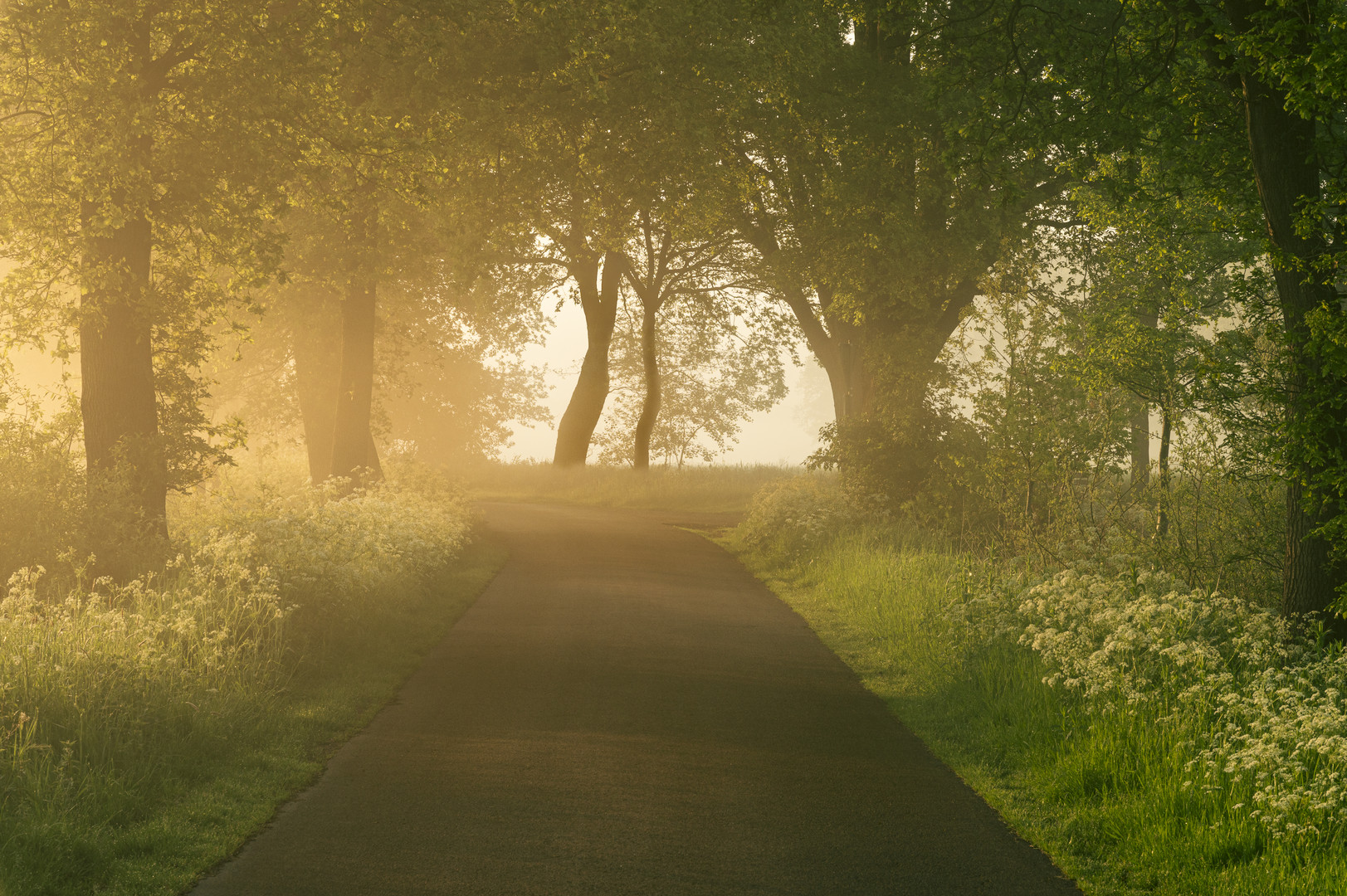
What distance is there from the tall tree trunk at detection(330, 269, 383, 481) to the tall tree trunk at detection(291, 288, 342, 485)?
549 centimetres

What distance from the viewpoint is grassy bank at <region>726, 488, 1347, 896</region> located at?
5527mm

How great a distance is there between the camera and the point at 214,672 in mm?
8328

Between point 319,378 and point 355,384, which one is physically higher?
point 319,378

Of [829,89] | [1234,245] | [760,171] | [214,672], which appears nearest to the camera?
[214,672]

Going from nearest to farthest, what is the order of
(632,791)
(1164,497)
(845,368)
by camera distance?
(632,791) < (1164,497) < (845,368)

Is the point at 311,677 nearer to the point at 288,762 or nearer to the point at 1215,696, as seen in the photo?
the point at 288,762

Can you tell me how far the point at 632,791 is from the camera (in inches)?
271

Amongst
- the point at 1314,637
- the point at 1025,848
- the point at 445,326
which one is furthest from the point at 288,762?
the point at 445,326

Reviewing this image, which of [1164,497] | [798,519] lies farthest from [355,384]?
[1164,497]

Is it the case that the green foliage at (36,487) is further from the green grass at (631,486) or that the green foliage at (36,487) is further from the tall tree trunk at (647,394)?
the tall tree trunk at (647,394)

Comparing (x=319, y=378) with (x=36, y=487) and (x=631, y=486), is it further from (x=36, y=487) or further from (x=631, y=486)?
(x=36, y=487)

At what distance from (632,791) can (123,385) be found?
11352 mm

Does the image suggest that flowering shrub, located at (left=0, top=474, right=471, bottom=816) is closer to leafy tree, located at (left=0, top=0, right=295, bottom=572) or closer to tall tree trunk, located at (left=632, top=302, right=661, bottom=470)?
leafy tree, located at (left=0, top=0, right=295, bottom=572)

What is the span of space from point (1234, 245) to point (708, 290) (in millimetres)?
23184
